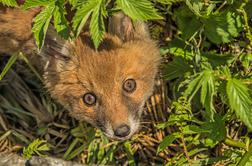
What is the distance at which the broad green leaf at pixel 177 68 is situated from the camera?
179 inches

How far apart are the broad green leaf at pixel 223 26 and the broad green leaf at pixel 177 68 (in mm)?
334

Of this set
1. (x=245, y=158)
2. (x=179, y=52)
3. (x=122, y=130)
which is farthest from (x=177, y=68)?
(x=245, y=158)

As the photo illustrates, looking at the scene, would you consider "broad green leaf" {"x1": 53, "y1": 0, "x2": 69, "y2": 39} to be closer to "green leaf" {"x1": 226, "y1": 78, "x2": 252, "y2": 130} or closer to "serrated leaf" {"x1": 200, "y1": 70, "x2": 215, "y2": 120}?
"serrated leaf" {"x1": 200, "y1": 70, "x2": 215, "y2": 120}

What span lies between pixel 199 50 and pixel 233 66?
426 millimetres

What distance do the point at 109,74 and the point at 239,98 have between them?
1291 mm

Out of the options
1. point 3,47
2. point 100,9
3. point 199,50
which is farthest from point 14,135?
point 100,9

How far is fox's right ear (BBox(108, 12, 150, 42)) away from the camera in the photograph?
457cm

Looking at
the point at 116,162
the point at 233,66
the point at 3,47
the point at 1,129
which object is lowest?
the point at 116,162

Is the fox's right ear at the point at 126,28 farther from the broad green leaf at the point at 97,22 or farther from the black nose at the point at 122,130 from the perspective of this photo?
the broad green leaf at the point at 97,22

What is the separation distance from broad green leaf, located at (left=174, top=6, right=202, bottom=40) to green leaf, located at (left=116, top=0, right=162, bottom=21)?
1169 millimetres

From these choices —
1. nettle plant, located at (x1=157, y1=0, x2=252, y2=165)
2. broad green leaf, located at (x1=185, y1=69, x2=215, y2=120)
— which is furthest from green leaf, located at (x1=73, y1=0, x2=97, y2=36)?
nettle plant, located at (x1=157, y1=0, x2=252, y2=165)

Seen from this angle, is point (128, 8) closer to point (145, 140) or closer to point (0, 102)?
point (145, 140)

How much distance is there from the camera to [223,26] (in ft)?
14.2

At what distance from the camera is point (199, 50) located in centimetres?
470
